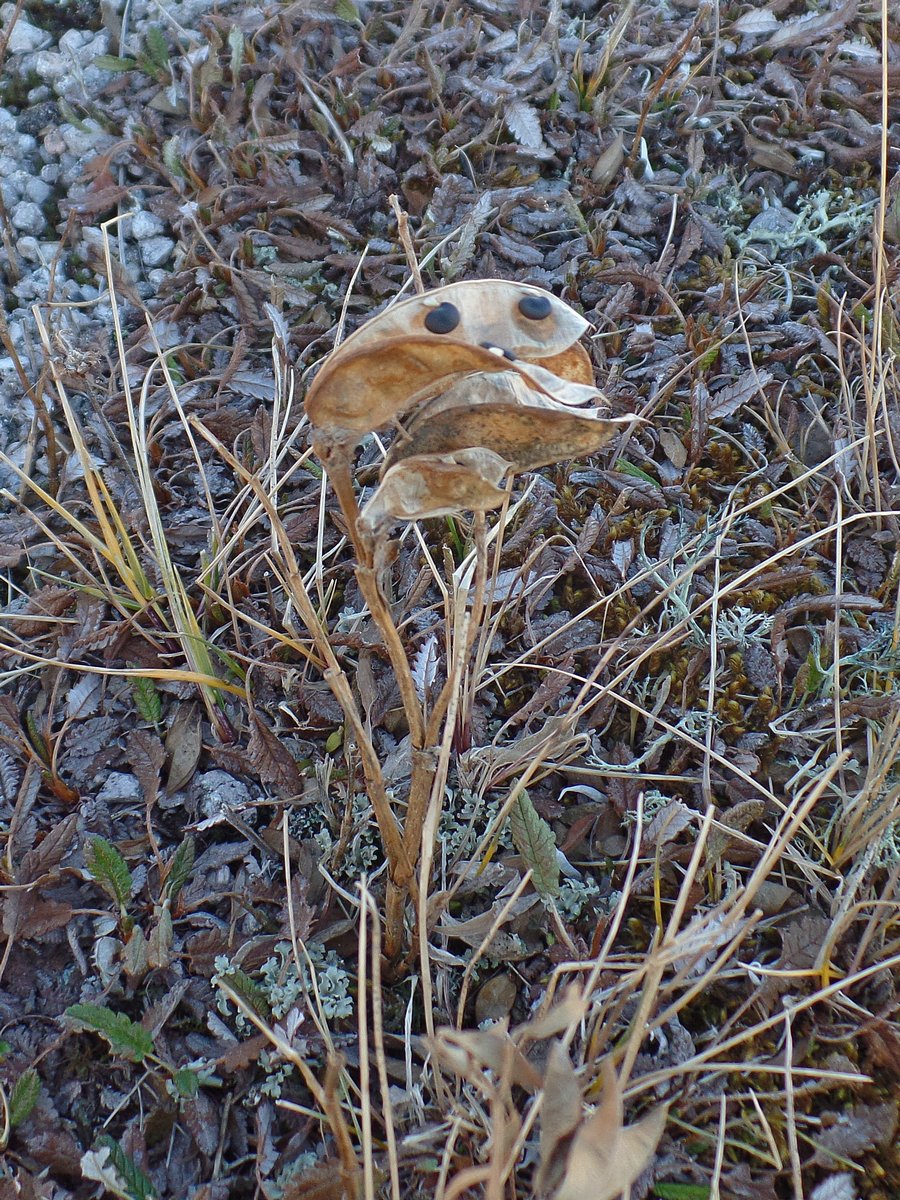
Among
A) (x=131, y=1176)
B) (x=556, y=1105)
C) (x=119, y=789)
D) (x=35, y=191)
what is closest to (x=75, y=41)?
(x=35, y=191)

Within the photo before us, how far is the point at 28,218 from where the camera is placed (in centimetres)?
207

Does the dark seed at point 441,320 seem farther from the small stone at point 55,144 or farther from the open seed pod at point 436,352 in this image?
the small stone at point 55,144

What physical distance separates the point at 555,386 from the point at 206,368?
4.19ft

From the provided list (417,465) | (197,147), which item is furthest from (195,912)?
(197,147)

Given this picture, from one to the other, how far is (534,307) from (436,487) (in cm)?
17

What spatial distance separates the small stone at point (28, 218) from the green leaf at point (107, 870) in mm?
1503

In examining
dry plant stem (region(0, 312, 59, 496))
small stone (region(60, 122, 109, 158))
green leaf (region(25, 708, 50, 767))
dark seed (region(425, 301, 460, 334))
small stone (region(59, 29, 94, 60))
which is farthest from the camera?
small stone (region(59, 29, 94, 60))

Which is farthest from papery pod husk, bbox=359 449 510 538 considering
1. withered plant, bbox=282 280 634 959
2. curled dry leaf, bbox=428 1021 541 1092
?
curled dry leaf, bbox=428 1021 541 1092

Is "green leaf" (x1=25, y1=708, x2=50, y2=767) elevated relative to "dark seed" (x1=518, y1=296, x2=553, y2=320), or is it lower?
lower

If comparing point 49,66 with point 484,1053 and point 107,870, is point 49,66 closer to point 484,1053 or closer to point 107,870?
point 107,870

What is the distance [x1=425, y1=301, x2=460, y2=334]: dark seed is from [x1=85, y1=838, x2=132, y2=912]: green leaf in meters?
0.90

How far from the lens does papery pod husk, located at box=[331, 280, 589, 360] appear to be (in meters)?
0.73

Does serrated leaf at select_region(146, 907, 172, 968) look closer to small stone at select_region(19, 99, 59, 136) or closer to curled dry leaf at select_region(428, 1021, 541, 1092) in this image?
curled dry leaf at select_region(428, 1021, 541, 1092)

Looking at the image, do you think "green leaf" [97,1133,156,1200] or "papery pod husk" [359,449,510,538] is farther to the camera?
"green leaf" [97,1133,156,1200]
